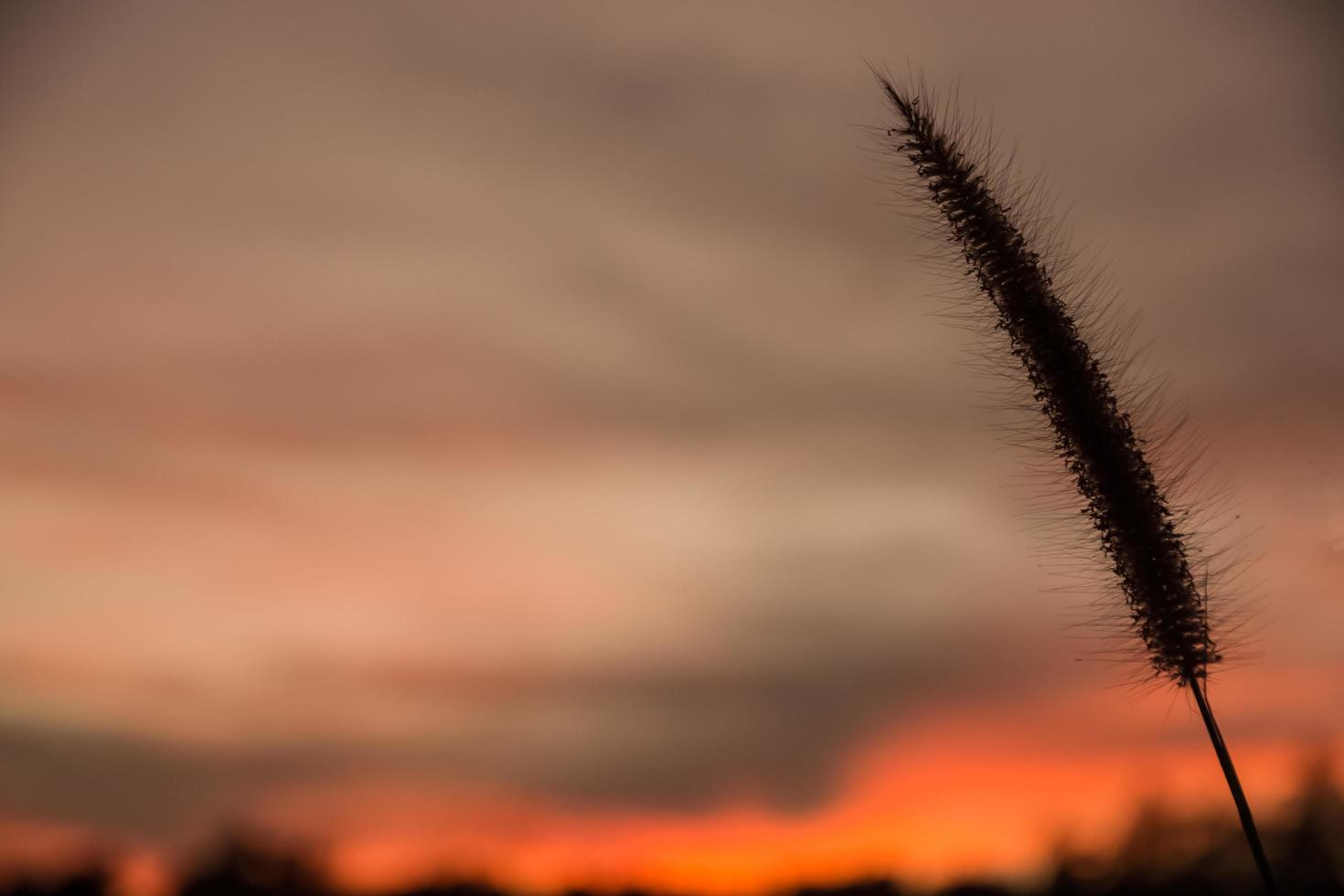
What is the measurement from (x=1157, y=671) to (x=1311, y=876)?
3278 mm

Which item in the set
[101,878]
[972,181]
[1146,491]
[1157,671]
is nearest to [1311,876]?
[1157,671]

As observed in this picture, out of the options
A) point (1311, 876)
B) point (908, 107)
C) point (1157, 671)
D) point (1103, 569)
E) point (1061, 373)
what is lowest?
point (1311, 876)

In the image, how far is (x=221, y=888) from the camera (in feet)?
18.1

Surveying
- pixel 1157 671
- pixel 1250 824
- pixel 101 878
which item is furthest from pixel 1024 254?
pixel 101 878

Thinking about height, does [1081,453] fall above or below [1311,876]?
above

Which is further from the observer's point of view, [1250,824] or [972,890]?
[972,890]

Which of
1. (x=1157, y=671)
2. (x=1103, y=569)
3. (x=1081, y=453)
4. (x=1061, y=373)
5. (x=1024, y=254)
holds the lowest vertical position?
(x=1157, y=671)

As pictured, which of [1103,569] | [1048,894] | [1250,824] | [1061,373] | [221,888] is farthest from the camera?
[1048,894]

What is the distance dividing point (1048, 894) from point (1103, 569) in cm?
323

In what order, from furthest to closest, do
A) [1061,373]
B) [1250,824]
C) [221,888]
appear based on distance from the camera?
[221,888] → [1061,373] → [1250,824]

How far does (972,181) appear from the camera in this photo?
12.9ft

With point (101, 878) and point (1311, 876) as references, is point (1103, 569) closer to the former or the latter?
point (1311, 876)

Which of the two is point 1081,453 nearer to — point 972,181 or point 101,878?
point 972,181

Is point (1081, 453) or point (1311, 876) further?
point (1311, 876)
